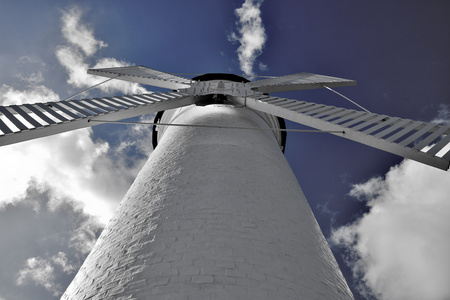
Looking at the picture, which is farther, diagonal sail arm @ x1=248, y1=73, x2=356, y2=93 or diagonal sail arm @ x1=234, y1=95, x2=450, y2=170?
diagonal sail arm @ x1=248, y1=73, x2=356, y2=93

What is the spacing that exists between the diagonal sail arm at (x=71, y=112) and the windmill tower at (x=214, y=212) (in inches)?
0.5

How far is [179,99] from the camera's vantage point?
5074mm

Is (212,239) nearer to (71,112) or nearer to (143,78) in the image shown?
(71,112)

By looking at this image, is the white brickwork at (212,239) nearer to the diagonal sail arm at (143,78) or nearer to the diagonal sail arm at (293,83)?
the diagonal sail arm at (293,83)

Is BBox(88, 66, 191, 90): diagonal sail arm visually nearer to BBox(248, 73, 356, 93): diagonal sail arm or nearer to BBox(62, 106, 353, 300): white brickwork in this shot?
BBox(248, 73, 356, 93): diagonal sail arm

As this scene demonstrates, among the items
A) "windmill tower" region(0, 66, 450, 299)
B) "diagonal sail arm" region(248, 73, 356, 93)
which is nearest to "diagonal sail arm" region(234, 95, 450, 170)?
"windmill tower" region(0, 66, 450, 299)

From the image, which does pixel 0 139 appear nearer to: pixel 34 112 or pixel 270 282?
pixel 34 112

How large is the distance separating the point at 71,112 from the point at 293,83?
4938 mm

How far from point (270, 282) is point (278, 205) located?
0.97 meters

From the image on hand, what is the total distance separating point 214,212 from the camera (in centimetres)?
264

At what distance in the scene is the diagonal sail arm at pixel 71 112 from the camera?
3.00m

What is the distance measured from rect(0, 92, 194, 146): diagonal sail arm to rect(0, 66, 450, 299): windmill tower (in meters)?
0.01

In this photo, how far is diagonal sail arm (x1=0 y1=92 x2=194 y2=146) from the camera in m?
3.00

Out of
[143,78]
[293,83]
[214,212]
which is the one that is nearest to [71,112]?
[214,212]
